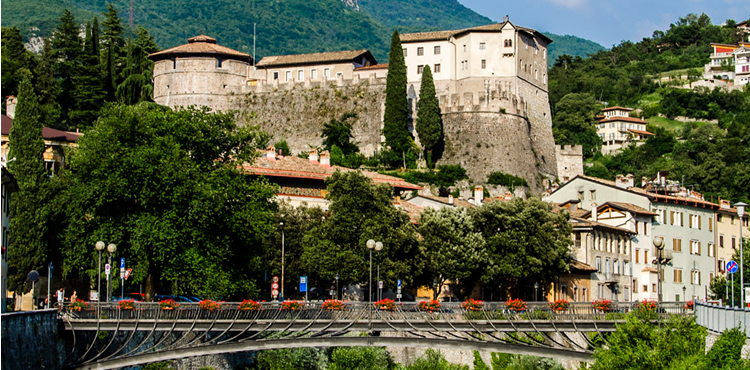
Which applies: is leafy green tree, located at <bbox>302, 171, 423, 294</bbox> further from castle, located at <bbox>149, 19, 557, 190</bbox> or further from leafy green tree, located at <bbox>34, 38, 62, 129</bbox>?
castle, located at <bbox>149, 19, 557, 190</bbox>

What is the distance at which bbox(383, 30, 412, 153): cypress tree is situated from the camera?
10819 centimetres

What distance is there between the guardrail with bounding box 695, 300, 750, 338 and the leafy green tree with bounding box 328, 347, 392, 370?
22516 millimetres

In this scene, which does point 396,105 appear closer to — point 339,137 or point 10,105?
point 339,137

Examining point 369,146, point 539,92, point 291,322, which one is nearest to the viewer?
point 291,322

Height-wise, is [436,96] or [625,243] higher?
[436,96]

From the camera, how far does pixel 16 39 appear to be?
4190 inches

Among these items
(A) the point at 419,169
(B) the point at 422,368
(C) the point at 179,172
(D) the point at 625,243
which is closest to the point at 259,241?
(C) the point at 179,172

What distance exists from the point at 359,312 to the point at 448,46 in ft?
268

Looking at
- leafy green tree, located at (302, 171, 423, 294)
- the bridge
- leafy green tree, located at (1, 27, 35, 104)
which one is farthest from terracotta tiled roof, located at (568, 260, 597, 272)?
A: leafy green tree, located at (1, 27, 35, 104)

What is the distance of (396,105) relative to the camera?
108938mm

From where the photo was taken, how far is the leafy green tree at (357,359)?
57719 mm

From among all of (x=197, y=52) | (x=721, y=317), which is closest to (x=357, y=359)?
(x=721, y=317)

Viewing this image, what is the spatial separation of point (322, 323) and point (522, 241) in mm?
27225

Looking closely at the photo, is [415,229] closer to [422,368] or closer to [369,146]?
[422,368]
